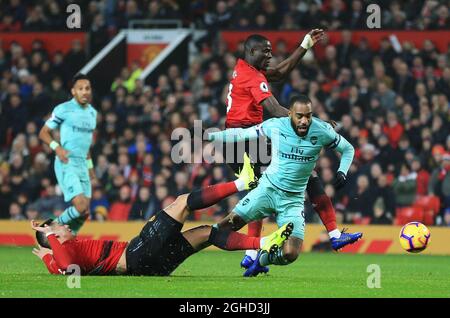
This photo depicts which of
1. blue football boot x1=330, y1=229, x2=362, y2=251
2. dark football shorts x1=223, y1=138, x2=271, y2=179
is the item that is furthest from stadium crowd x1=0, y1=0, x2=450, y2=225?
blue football boot x1=330, y1=229, x2=362, y2=251

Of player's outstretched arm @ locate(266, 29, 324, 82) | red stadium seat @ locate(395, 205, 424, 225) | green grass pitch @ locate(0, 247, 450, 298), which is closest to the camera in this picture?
green grass pitch @ locate(0, 247, 450, 298)

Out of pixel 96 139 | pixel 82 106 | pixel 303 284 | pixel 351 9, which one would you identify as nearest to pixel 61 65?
pixel 96 139

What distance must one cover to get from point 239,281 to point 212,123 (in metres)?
9.30

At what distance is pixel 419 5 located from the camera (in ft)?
70.7

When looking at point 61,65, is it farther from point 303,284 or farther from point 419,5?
point 303,284

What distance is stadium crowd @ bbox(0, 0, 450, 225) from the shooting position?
60.1 feet

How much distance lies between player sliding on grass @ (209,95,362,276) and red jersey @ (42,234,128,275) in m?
1.09

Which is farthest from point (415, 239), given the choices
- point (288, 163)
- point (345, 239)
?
point (288, 163)

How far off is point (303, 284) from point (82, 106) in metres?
5.59

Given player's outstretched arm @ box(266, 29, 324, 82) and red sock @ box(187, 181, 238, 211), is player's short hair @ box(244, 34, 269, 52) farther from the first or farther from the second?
red sock @ box(187, 181, 238, 211)

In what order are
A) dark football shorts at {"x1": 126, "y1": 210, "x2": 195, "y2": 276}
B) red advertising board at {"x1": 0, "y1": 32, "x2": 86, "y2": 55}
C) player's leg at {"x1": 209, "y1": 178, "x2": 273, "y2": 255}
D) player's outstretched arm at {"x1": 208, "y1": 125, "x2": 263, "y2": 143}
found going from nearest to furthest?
dark football shorts at {"x1": 126, "y1": 210, "x2": 195, "y2": 276}, player's outstretched arm at {"x1": 208, "y1": 125, "x2": 263, "y2": 143}, player's leg at {"x1": 209, "y1": 178, "x2": 273, "y2": 255}, red advertising board at {"x1": 0, "y1": 32, "x2": 86, "y2": 55}

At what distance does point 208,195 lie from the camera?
35.7 ft

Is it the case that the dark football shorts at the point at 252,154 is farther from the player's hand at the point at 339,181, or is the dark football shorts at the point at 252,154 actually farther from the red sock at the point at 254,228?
the player's hand at the point at 339,181

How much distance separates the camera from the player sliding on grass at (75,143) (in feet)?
48.8
